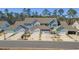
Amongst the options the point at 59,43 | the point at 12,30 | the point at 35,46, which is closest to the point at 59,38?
the point at 59,43

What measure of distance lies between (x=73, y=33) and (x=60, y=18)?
25cm

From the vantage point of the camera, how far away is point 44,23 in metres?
3.54

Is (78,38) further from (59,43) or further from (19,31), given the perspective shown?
(19,31)

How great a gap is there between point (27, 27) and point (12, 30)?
19cm

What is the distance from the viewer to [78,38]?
3543 mm

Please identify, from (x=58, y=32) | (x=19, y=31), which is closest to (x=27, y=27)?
(x=19, y=31)

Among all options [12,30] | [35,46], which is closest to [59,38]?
[35,46]

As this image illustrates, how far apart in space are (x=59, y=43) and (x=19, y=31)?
52 centimetres
